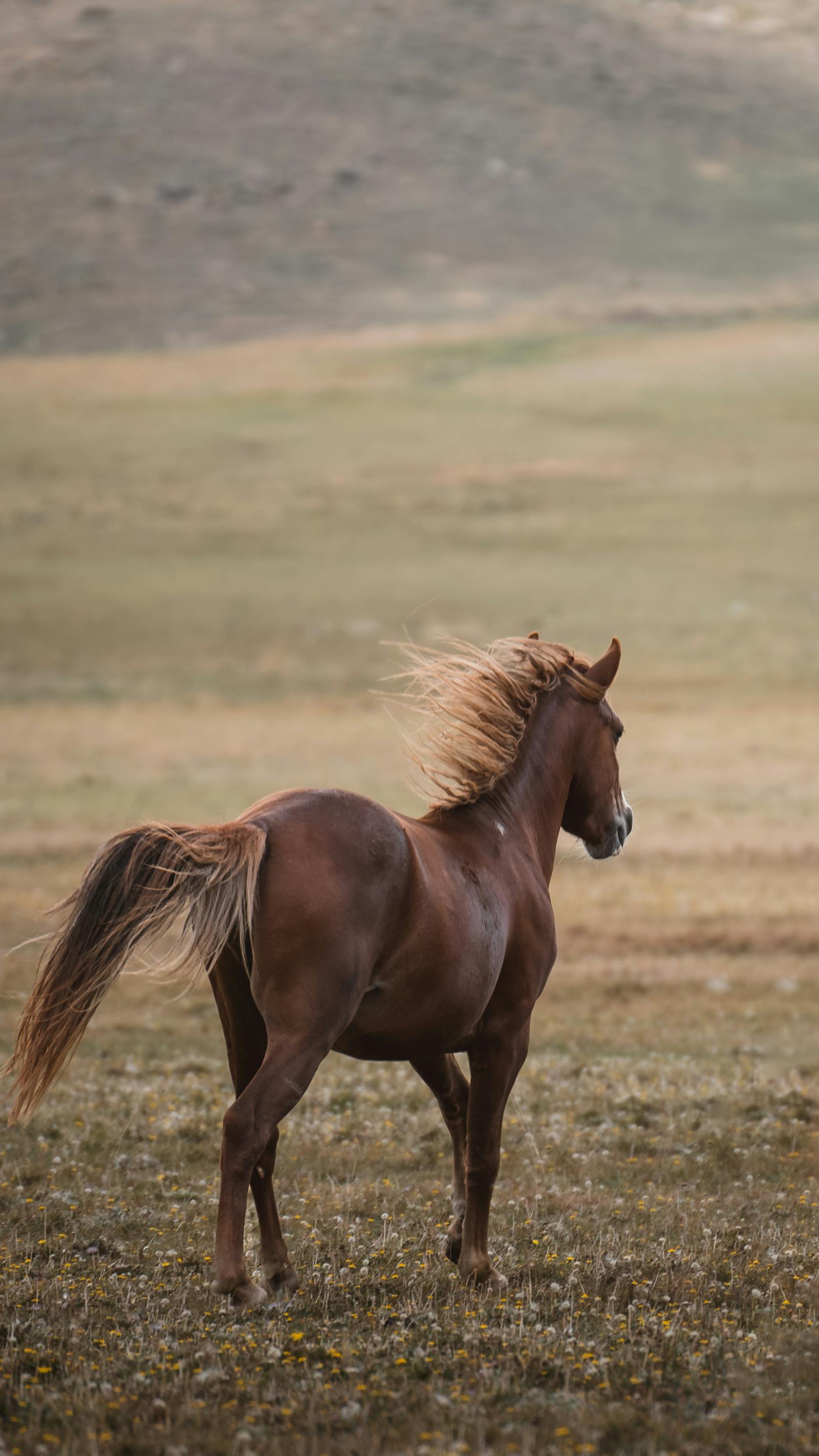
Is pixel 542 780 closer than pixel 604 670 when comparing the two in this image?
Yes

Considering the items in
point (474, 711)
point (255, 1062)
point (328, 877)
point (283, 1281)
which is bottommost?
point (283, 1281)

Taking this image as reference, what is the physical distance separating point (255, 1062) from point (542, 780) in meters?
2.27

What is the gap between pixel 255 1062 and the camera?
6.30 metres

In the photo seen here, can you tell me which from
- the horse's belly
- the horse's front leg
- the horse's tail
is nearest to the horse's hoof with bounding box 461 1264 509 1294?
the horse's front leg

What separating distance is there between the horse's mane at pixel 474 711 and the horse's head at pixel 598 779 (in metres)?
0.14

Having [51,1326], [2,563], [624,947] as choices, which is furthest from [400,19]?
[51,1326]

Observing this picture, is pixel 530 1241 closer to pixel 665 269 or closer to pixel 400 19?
pixel 665 269

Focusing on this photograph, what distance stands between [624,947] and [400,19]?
571ft

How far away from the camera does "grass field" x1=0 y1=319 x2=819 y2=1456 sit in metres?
5.04

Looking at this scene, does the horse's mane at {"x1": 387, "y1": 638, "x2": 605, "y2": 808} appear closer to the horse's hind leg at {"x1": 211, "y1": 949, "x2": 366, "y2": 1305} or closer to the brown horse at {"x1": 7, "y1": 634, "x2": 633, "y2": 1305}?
the brown horse at {"x1": 7, "y1": 634, "x2": 633, "y2": 1305}

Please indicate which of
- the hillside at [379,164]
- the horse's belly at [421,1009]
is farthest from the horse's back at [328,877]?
the hillside at [379,164]

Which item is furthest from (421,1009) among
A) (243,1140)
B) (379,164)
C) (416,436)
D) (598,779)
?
(379,164)

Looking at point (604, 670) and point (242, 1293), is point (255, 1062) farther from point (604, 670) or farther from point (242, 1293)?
point (604, 670)

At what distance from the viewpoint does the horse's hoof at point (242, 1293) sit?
5719 mm
